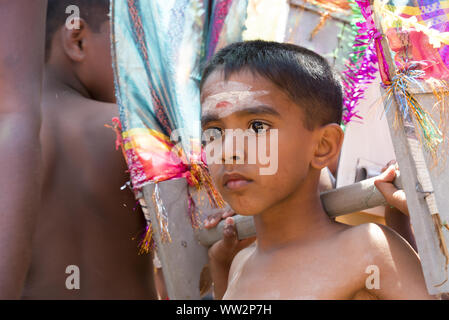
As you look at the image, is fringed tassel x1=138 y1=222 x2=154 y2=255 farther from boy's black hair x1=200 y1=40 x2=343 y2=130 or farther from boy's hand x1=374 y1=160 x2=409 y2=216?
boy's hand x1=374 y1=160 x2=409 y2=216

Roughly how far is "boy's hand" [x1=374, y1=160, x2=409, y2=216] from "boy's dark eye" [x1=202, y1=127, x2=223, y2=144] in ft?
1.31

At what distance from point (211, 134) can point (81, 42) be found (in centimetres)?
81

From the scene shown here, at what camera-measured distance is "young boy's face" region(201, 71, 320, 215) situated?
1276 millimetres

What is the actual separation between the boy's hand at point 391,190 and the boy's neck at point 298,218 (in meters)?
0.17

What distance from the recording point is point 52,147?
1.70m

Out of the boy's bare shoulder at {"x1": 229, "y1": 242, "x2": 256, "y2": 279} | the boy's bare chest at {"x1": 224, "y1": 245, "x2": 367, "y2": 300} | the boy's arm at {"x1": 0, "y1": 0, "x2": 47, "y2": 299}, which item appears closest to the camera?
the boy's arm at {"x1": 0, "y1": 0, "x2": 47, "y2": 299}

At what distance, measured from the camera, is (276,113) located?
1296mm

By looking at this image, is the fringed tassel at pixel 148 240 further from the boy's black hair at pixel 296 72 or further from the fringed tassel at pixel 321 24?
the fringed tassel at pixel 321 24

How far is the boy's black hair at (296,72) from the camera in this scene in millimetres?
1340

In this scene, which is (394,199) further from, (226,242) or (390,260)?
(226,242)

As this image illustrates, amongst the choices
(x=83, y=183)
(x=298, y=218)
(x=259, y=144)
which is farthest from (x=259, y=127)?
(x=83, y=183)

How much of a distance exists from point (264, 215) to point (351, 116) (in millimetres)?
416

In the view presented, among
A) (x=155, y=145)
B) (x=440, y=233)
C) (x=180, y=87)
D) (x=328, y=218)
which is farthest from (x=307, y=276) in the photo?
(x=180, y=87)

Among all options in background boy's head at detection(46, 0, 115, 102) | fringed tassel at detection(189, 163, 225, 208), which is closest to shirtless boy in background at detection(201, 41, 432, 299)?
fringed tassel at detection(189, 163, 225, 208)
